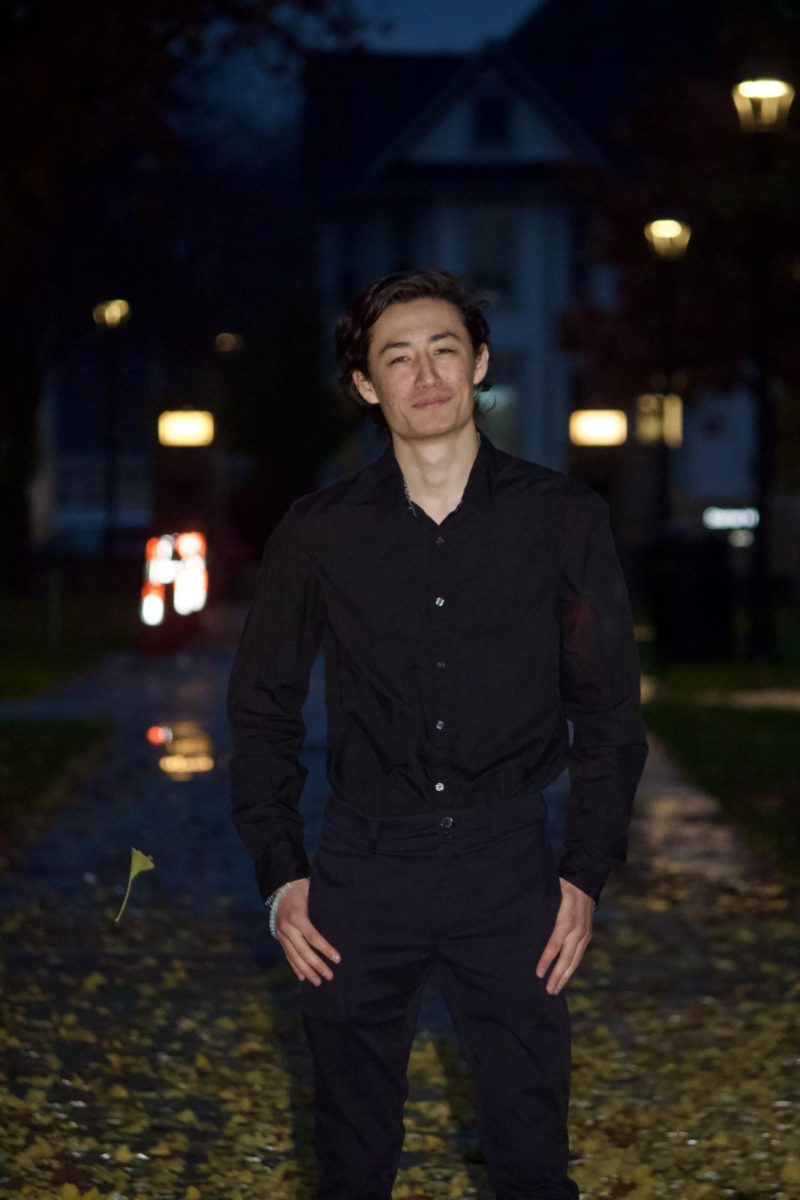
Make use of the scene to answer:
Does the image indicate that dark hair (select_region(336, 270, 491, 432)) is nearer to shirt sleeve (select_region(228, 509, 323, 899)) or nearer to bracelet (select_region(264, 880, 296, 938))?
shirt sleeve (select_region(228, 509, 323, 899))

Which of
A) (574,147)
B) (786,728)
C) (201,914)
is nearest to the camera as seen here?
(201,914)

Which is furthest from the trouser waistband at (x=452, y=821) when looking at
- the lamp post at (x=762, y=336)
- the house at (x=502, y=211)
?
the house at (x=502, y=211)

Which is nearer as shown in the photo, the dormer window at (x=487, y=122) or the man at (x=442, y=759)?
the man at (x=442, y=759)

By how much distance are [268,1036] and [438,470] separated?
4120 millimetres

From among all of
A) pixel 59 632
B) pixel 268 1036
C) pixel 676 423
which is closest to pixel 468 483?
pixel 268 1036

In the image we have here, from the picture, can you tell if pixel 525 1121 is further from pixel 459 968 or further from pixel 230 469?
pixel 230 469

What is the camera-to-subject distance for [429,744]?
4652 millimetres

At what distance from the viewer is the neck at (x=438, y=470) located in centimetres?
476

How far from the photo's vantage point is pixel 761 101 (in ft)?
81.4

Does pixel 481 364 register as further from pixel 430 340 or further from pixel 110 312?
pixel 110 312

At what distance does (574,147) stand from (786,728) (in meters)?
38.7

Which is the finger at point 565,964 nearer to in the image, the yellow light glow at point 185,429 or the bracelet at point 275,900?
the bracelet at point 275,900

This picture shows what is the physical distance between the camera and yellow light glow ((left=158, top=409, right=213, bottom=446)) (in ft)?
112

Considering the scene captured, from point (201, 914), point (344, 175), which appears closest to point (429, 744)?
point (201, 914)
